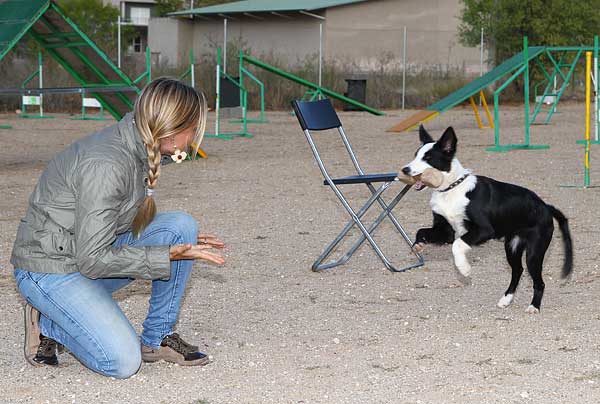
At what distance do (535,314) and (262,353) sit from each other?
1568 millimetres

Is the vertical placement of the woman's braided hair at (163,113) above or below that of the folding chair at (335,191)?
above

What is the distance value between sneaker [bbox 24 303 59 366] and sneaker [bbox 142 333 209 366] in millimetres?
395

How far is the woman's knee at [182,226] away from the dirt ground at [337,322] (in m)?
0.55

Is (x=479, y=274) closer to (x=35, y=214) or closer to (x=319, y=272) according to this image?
(x=319, y=272)

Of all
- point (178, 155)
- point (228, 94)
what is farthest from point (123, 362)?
point (228, 94)

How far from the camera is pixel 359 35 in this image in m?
33.0

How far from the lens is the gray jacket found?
374 cm

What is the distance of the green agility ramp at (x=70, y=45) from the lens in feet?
39.2

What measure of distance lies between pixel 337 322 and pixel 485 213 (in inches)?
37.3

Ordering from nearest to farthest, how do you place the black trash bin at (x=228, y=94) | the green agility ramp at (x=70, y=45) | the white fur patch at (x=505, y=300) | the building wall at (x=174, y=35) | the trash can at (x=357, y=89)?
the white fur patch at (x=505, y=300) → the green agility ramp at (x=70, y=45) → the black trash bin at (x=228, y=94) → the trash can at (x=357, y=89) → the building wall at (x=174, y=35)

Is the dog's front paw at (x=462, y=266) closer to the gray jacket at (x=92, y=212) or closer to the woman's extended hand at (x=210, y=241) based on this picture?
the woman's extended hand at (x=210, y=241)

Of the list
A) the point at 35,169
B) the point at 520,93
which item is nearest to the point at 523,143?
the point at 35,169

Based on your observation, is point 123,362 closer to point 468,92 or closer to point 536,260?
point 536,260

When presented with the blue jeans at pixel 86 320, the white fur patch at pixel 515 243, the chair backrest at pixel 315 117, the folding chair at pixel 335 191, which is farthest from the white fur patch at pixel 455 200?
the blue jeans at pixel 86 320
